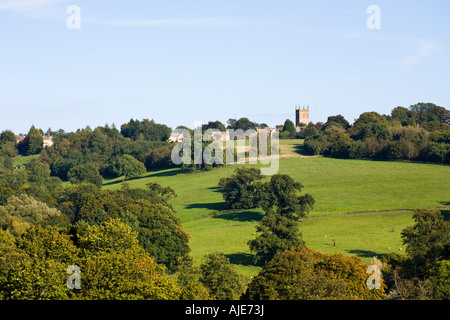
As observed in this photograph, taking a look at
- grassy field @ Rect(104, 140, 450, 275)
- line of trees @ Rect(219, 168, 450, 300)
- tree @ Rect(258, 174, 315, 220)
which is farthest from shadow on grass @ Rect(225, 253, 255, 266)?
tree @ Rect(258, 174, 315, 220)

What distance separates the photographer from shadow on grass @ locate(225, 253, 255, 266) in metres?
71.1

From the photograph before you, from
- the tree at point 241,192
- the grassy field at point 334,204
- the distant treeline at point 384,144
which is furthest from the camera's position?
the distant treeline at point 384,144

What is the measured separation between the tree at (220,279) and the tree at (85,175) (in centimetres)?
9408

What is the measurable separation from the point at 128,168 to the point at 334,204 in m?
61.3

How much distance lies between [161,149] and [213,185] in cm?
3951

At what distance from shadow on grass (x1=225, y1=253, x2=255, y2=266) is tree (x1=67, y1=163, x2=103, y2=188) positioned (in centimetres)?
7485

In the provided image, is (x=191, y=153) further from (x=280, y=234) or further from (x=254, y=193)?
(x=280, y=234)

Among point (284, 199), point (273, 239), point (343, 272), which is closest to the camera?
point (343, 272)

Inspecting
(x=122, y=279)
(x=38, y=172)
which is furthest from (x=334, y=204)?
(x=38, y=172)

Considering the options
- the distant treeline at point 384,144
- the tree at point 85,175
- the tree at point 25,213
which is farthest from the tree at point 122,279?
the tree at point 85,175

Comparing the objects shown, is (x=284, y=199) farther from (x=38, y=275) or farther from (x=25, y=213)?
(x=38, y=275)

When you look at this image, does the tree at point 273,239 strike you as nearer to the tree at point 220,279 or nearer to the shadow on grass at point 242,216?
the tree at point 220,279

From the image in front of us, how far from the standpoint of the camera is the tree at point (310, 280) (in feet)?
133

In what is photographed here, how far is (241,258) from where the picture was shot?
73062 millimetres
